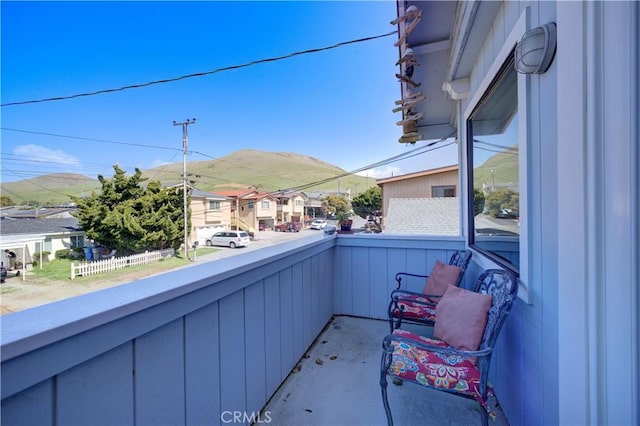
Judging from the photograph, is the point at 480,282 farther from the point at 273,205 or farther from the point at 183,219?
the point at 273,205

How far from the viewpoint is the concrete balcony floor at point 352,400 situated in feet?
4.66

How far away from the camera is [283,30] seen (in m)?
5.99

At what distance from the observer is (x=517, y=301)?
1263mm

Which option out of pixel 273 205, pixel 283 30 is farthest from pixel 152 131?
pixel 283 30

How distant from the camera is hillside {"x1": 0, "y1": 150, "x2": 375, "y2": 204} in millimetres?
10844

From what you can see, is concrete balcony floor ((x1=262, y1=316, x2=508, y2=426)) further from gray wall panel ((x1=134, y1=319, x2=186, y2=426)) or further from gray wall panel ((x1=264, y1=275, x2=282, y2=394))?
gray wall panel ((x1=134, y1=319, x2=186, y2=426))

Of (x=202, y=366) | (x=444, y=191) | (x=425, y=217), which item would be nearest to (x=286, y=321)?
(x=202, y=366)

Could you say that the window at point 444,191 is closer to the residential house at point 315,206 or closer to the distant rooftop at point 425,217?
the distant rooftop at point 425,217

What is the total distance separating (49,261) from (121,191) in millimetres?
3970

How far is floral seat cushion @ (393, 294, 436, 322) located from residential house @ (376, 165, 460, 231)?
341 cm

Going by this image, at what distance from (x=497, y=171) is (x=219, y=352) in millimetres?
1951

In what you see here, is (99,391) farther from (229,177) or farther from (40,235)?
(229,177)

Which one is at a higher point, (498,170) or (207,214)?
(498,170)

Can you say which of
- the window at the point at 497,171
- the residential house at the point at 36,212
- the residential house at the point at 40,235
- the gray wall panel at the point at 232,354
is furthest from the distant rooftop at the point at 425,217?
the residential house at the point at 36,212
